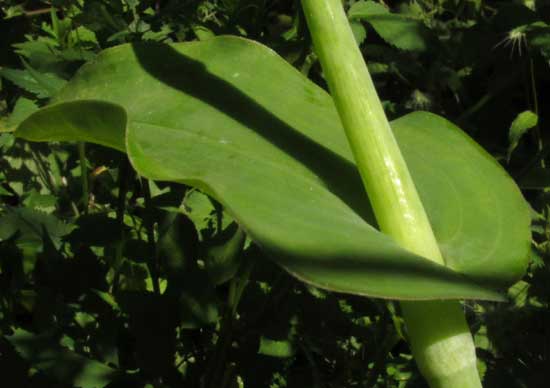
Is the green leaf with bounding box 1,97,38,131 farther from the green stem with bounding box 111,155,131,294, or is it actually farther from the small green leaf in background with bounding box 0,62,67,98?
the green stem with bounding box 111,155,131,294

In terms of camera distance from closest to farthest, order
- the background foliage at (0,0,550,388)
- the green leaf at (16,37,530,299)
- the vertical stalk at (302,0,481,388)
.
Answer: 1. the green leaf at (16,37,530,299)
2. the vertical stalk at (302,0,481,388)
3. the background foliage at (0,0,550,388)

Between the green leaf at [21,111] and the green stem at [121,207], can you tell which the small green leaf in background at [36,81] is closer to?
the green leaf at [21,111]

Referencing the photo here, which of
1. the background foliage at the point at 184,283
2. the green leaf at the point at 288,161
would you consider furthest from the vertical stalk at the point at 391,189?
the background foliage at the point at 184,283

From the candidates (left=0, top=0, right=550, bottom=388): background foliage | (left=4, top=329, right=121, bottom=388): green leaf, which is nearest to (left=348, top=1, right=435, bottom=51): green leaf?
(left=0, top=0, right=550, bottom=388): background foliage

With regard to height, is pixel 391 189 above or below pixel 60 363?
above

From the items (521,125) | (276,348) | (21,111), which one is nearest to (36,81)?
(21,111)

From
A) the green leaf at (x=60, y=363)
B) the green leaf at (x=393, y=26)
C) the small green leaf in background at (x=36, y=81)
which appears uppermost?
the green leaf at (x=393, y=26)

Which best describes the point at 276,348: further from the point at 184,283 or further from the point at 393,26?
the point at 393,26
